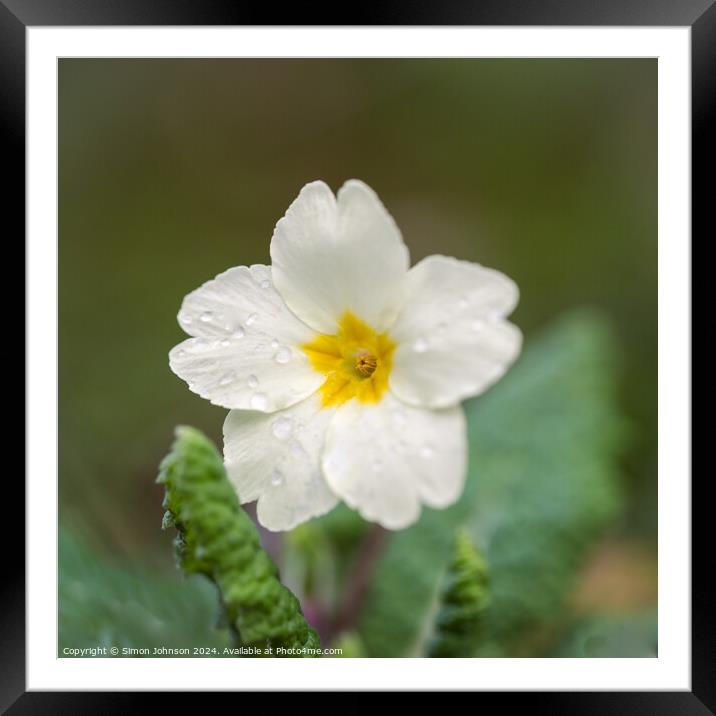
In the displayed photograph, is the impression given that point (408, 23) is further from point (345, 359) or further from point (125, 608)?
point (125, 608)

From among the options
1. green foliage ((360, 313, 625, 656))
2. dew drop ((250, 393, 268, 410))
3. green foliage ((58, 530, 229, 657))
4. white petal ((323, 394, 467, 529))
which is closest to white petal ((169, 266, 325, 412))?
dew drop ((250, 393, 268, 410))

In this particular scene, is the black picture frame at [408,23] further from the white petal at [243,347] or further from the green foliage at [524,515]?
the green foliage at [524,515]

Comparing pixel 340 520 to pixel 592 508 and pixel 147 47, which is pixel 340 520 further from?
pixel 147 47

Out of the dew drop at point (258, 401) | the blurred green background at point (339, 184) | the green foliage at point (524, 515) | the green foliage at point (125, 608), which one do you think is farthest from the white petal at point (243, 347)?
the blurred green background at point (339, 184)

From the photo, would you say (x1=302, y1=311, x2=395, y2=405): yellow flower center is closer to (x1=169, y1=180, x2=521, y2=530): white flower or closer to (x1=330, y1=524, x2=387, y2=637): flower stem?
(x1=169, y1=180, x2=521, y2=530): white flower

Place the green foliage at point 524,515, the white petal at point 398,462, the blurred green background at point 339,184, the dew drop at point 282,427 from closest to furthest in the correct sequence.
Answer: the white petal at point 398,462 → the dew drop at point 282,427 → the green foliage at point 524,515 → the blurred green background at point 339,184

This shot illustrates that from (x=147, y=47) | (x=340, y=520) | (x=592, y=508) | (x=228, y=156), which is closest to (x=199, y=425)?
(x=340, y=520)
